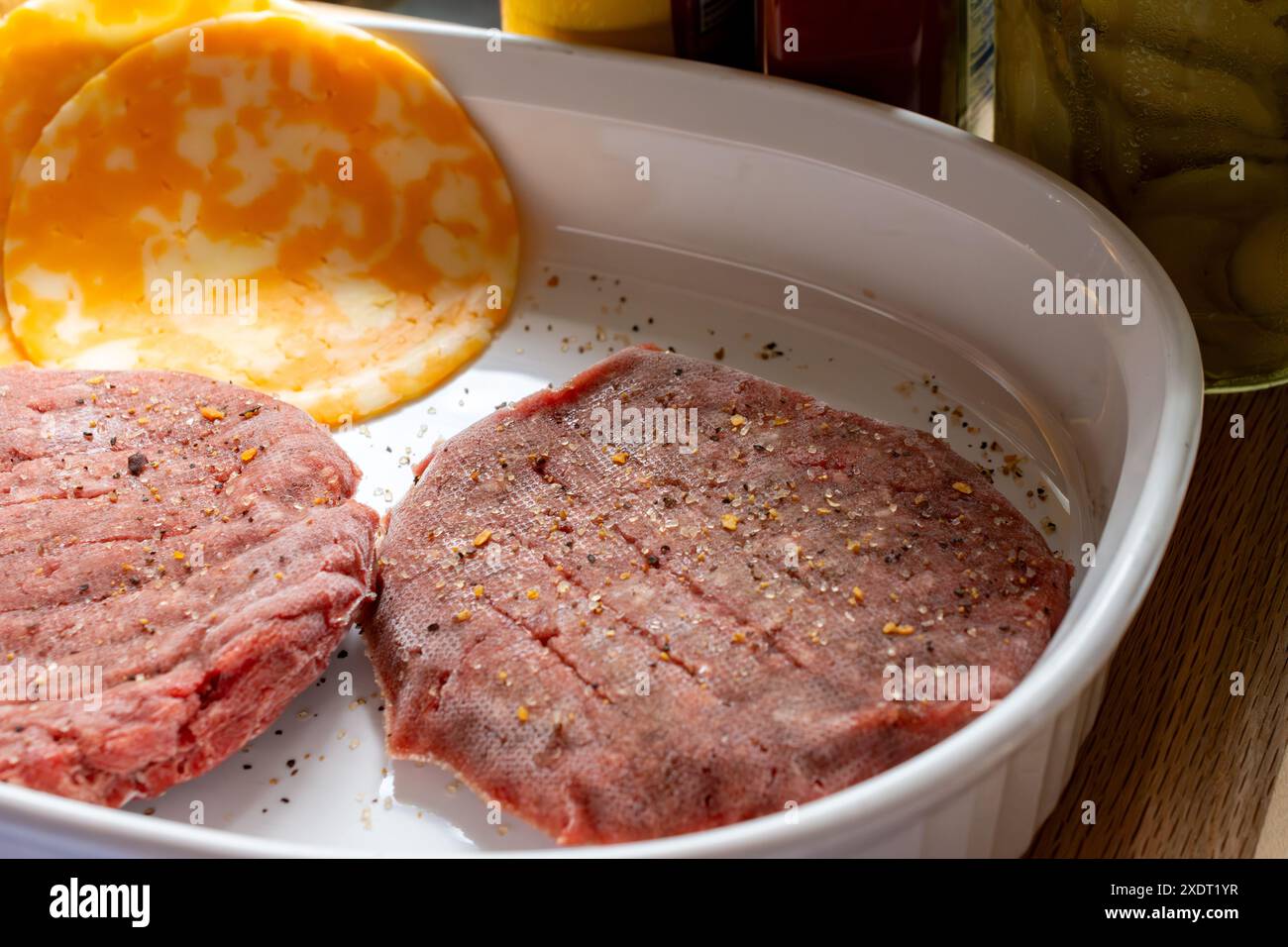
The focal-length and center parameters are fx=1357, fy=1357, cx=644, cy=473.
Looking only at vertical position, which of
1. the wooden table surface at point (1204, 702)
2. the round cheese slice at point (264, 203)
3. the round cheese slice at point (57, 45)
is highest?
the round cheese slice at point (57, 45)

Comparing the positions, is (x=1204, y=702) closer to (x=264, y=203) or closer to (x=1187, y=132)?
(x=1187, y=132)

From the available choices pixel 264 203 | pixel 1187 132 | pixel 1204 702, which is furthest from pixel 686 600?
pixel 264 203

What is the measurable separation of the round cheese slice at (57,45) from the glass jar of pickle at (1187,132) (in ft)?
3.40

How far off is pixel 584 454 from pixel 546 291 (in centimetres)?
45

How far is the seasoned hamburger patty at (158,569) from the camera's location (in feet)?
4.14

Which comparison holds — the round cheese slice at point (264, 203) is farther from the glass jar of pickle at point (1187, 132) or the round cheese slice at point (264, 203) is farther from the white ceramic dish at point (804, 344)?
the glass jar of pickle at point (1187, 132)

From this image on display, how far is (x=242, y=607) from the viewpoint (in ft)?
4.39

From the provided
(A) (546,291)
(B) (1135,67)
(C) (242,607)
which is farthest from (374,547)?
(B) (1135,67)

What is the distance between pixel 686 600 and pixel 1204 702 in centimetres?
51

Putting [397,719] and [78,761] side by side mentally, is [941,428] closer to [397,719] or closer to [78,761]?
[397,719]

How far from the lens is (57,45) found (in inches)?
74.9

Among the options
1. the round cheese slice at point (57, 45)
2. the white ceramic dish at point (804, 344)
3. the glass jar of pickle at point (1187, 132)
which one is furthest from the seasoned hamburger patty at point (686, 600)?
the round cheese slice at point (57, 45)

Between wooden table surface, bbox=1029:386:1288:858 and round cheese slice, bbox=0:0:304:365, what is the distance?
1.39 metres

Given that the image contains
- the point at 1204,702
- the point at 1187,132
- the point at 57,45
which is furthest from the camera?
the point at 57,45
